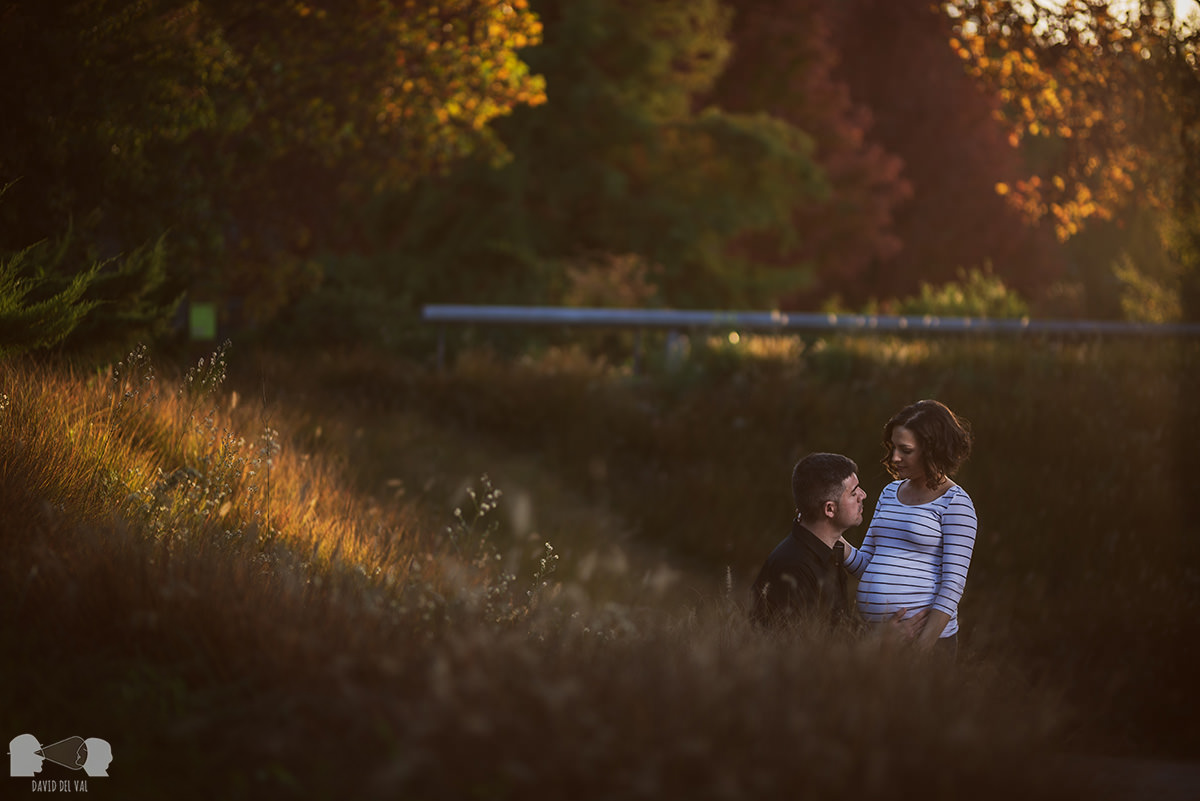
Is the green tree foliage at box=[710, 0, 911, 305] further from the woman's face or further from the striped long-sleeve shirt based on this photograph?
the striped long-sleeve shirt

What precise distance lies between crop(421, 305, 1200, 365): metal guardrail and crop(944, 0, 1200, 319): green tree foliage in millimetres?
1608

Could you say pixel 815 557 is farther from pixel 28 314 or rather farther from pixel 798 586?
pixel 28 314

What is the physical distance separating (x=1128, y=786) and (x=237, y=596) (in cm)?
335

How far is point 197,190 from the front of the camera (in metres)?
10.4

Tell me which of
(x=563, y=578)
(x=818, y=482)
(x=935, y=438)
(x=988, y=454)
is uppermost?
(x=935, y=438)

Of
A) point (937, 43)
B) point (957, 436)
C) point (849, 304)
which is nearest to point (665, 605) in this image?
point (957, 436)

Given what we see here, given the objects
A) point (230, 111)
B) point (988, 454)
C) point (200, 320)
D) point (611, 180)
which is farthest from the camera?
point (611, 180)

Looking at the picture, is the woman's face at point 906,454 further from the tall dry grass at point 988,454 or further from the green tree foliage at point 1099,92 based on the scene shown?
the green tree foliage at point 1099,92

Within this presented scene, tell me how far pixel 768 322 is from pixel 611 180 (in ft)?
30.7

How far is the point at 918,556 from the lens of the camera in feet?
15.5

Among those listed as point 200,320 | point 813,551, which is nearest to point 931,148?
point 200,320

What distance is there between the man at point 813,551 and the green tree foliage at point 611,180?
16699 mm

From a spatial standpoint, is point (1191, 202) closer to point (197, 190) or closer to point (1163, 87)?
point (1163, 87)

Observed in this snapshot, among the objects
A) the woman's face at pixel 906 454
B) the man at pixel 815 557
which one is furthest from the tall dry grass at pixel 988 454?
the man at pixel 815 557
